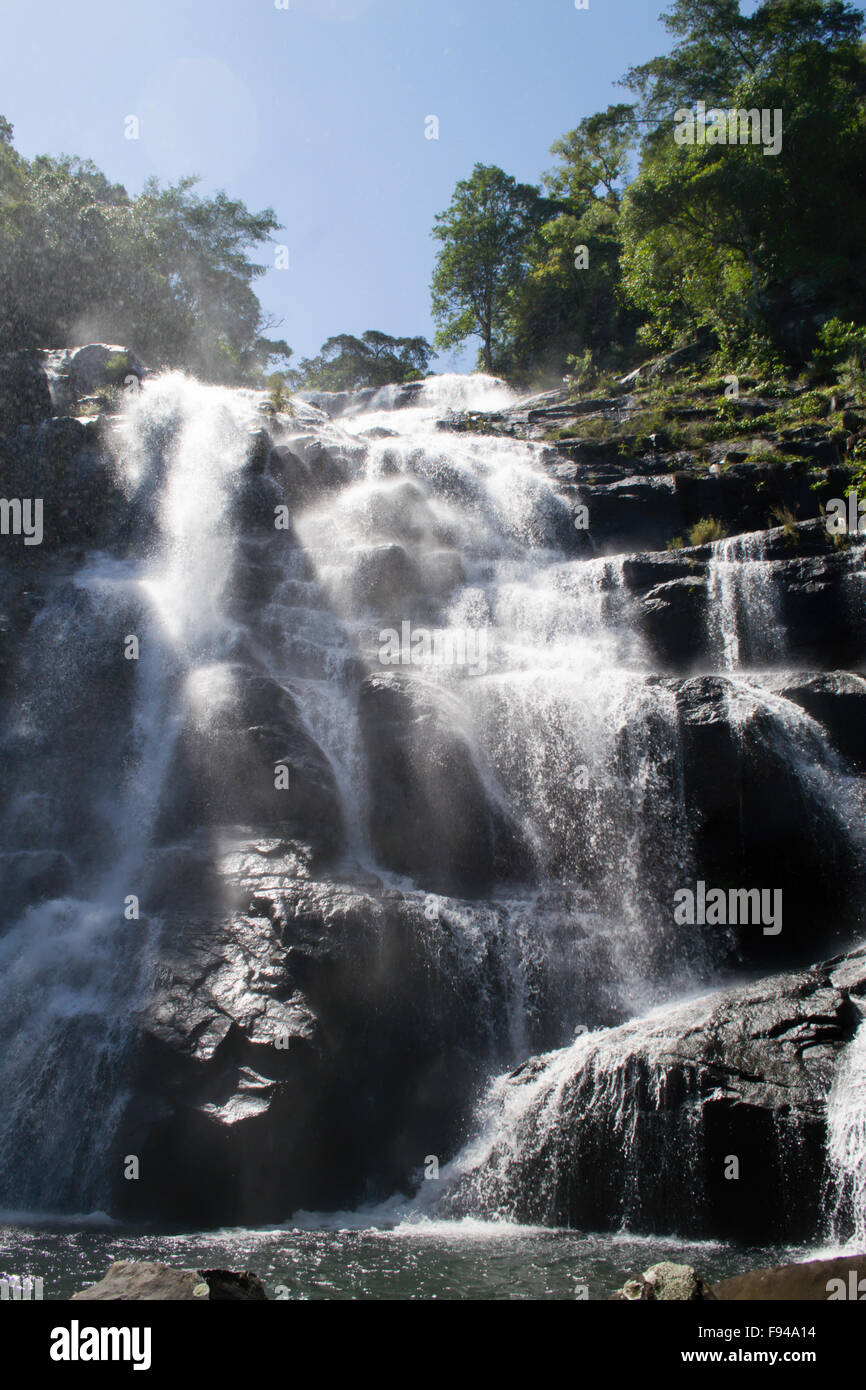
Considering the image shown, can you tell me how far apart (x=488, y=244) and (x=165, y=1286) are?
49079 millimetres

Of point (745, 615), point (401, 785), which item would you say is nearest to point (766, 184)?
point (745, 615)

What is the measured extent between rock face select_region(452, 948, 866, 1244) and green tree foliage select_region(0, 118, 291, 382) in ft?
99.9

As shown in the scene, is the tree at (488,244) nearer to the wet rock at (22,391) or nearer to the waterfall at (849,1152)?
the wet rock at (22,391)

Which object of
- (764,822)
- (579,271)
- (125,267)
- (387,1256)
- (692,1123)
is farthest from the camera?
(579,271)

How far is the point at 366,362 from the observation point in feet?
171

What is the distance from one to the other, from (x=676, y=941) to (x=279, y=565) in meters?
12.1

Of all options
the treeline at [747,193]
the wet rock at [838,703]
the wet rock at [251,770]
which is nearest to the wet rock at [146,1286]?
the wet rock at [251,770]

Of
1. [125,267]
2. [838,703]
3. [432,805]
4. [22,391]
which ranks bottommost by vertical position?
[432,805]

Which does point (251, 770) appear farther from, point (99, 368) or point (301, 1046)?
point (99, 368)

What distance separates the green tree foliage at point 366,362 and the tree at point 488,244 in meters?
6.28

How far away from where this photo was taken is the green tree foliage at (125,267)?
33.5 m

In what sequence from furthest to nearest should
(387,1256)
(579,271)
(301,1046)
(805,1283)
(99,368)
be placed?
(579,271) < (99,368) < (301,1046) < (387,1256) < (805,1283)

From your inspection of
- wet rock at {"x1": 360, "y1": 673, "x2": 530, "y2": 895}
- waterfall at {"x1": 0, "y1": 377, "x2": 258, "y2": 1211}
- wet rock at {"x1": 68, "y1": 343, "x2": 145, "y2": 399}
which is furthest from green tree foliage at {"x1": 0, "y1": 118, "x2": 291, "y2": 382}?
wet rock at {"x1": 360, "y1": 673, "x2": 530, "y2": 895}

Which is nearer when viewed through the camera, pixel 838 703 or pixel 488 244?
pixel 838 703
